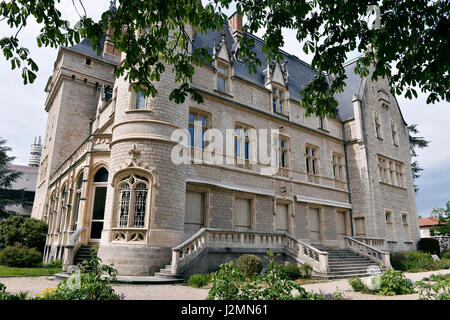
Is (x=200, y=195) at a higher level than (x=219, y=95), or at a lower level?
lower

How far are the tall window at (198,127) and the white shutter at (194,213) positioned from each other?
7.83ft

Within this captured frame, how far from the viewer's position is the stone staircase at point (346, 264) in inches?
530

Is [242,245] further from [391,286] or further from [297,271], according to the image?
[391,286]

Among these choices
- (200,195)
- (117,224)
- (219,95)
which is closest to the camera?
(117,224)

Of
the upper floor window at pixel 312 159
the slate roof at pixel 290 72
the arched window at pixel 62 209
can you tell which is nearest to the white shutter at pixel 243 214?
the upper floor window at pixel 312 159

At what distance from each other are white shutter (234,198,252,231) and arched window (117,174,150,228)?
4.96m

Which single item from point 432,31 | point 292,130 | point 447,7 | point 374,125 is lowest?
point 432,31

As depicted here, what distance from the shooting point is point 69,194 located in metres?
16.7

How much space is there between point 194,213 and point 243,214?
2881 mm

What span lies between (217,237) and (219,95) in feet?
24.4

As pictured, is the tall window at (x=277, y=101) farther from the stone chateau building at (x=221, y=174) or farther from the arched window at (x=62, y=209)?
the arched window at (x=62, y=209)

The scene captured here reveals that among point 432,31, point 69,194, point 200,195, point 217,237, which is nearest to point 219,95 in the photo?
point 200,195

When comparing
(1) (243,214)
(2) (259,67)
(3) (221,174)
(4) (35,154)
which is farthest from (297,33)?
(4) (35,154)
